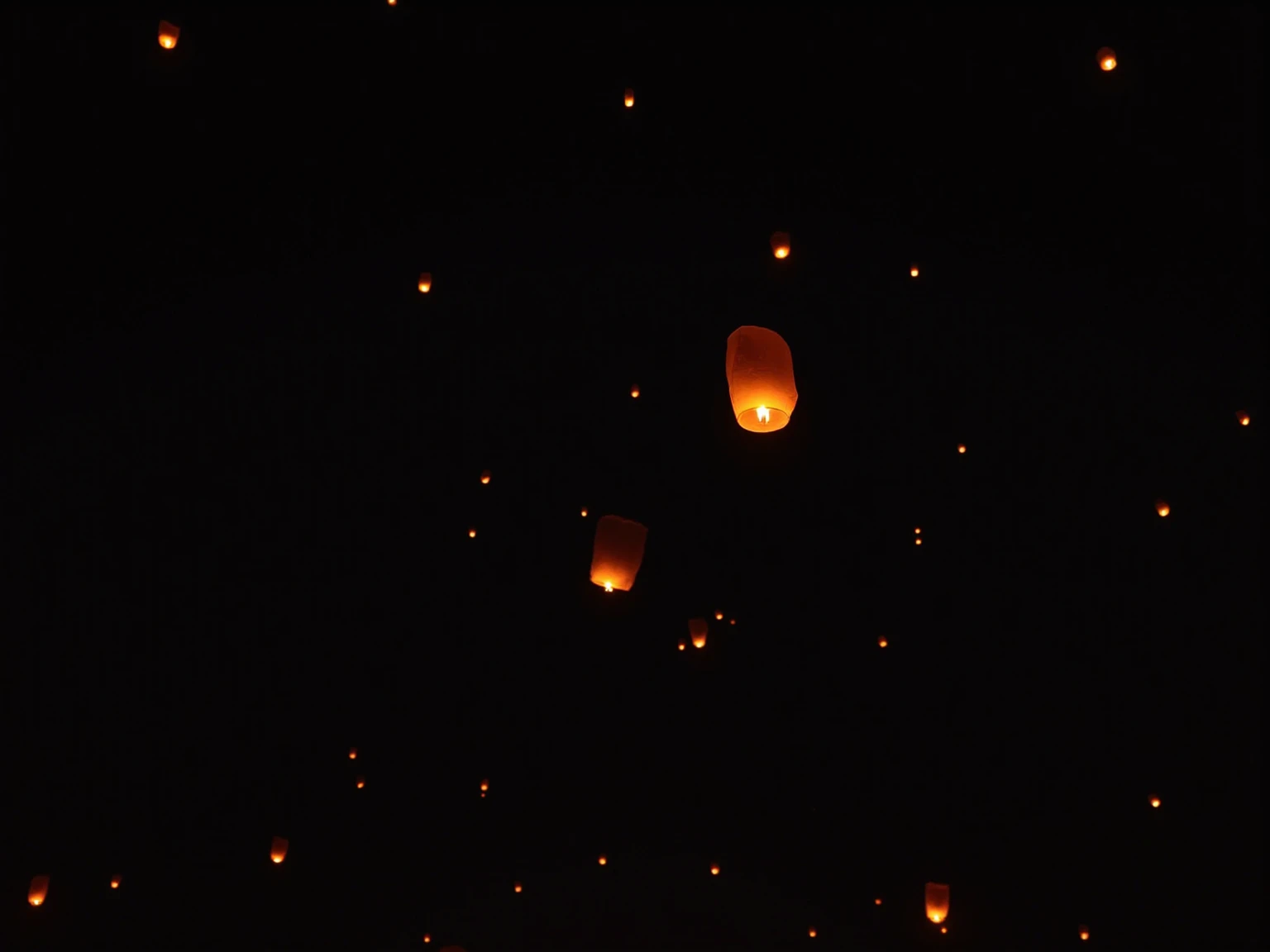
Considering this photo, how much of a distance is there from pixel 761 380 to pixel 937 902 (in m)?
3.55

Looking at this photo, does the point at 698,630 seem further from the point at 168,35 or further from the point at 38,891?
the point at 38,891

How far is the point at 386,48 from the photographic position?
3520 millimetres

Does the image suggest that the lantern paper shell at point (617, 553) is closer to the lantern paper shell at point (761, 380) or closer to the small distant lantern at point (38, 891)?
the lantern paper shell at point (761, 380)

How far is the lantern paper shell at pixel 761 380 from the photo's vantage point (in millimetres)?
2232

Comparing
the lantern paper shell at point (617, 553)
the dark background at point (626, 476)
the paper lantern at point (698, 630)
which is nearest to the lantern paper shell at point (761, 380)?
the lantern paper shell at point (617, 553)

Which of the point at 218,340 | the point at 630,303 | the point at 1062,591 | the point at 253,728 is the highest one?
the point at 630,303

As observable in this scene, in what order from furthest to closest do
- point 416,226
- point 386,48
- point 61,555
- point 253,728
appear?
point 253,728, point 61,555, point 416,226, point 386,48

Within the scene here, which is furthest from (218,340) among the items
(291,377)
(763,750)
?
(763,750)

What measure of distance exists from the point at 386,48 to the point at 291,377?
140 centimetres

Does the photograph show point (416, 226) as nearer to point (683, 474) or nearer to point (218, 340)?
point (218, 340)

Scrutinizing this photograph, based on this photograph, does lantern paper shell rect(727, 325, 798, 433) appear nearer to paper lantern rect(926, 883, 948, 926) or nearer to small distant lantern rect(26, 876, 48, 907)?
paper lantern rect(926, 883, 948, 926)

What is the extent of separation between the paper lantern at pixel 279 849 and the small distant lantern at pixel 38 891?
1004 mm

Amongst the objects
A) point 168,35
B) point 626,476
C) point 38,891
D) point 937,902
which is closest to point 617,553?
point 626,476

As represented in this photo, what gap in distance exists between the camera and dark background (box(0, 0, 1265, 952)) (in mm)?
3648
